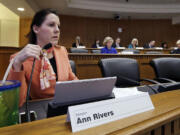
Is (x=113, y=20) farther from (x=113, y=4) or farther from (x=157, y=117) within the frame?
(x=157, y=117)

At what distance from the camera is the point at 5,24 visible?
7.87 meters

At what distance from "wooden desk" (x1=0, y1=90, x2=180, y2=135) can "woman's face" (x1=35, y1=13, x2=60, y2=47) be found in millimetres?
707

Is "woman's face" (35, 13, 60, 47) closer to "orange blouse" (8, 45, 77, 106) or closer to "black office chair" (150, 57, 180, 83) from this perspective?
"orange blouse" (8, 45, 77, 106)

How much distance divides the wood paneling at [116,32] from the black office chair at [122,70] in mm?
7602

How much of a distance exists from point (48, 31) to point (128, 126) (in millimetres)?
848

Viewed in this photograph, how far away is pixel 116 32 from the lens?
9602 millimetres

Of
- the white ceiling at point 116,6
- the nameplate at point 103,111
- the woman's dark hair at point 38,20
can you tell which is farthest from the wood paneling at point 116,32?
the nameplate at point 103,111

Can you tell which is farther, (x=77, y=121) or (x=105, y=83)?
(x=105, y=83)

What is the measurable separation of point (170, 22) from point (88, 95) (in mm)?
10619

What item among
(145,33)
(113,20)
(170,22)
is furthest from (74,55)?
(170,22)

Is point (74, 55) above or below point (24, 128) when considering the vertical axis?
above

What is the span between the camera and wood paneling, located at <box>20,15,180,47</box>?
29.7 feet

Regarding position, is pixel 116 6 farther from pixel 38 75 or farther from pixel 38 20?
pixel 38 75

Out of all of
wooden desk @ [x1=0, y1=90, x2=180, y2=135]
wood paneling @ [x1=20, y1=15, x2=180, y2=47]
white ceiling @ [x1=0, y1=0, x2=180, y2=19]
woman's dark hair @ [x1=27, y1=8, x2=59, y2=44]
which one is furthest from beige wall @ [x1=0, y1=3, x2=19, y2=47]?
wooden desk @ [x1=0, y1=90, x2=180, y2=135]
